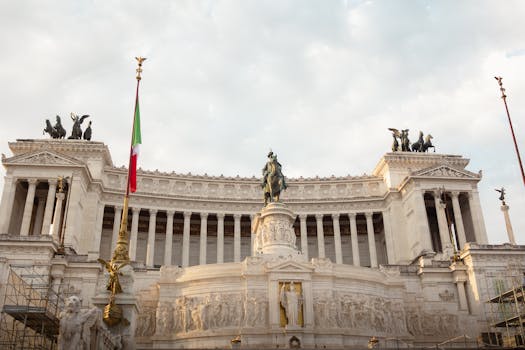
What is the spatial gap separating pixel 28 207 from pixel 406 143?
5167 cm

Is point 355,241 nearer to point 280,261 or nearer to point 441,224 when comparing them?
point 441,224

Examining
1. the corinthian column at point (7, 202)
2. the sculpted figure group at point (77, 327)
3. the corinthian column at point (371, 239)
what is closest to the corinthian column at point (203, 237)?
the corinthian column at point (371, 239)

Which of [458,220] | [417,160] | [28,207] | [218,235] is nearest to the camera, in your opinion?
[28,207]

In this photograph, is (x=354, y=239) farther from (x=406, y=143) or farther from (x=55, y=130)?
(x=55, y=130)

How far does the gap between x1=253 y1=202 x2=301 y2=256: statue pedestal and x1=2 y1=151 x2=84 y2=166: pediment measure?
3126 cm

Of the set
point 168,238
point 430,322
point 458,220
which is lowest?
point 430,322

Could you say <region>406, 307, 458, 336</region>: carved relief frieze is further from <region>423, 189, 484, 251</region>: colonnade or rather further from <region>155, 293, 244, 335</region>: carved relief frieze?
<region>423, 189, 484, 251</region>: colonnade

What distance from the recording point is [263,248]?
4138cm

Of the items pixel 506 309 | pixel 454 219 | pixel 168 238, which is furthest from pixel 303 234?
pixel 506 309

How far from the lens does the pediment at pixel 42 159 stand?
211 ft

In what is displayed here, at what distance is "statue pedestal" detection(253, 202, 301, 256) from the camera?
41.0 metres

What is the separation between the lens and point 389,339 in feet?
118

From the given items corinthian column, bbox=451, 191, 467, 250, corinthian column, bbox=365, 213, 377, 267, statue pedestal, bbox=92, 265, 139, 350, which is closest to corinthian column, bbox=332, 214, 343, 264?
corinthian column, bbox=365, 213, 377, 267

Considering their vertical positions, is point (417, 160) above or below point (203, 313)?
above
